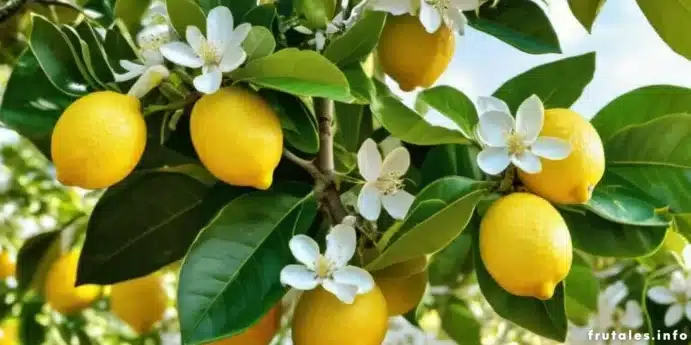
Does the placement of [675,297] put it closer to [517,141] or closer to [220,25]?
[517,141]

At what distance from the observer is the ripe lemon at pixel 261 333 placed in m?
0.48

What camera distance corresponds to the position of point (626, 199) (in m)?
0.49

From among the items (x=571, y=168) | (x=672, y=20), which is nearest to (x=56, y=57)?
(x=571, y=168)

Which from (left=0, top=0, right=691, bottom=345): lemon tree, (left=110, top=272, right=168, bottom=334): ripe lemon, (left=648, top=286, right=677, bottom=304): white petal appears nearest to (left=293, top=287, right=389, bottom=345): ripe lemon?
(left=0, top=0, right=691, bottom=345): lemon tree

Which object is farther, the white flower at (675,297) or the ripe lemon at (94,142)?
the white flower at (675,297)

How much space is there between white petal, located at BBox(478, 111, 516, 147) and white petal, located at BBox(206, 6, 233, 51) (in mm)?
143

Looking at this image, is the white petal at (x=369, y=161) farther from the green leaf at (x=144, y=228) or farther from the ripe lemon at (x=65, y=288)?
the ripe lemon at (x=65, y=288)

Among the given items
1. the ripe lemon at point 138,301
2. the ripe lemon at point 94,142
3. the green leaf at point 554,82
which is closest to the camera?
the ripe lemon at point 94,142

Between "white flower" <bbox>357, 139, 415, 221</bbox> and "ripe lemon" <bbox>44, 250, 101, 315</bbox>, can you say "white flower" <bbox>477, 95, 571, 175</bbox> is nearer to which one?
"white flower" <bbox>357, 139, 415, 221</bbox>

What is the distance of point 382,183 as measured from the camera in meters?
0.50

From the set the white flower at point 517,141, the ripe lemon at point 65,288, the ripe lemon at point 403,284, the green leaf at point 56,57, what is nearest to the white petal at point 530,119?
the white flower at point 517,141

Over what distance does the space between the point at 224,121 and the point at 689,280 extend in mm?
474

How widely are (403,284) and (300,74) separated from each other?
159 millimetres

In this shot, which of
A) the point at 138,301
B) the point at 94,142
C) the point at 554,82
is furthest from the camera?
the point at 138,301
